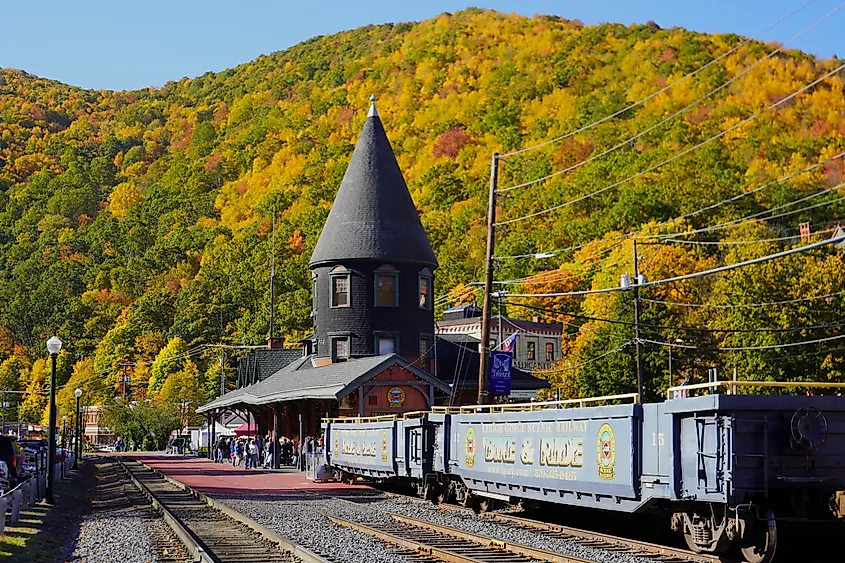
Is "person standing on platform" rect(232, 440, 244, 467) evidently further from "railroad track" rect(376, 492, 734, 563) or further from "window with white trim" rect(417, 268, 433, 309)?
"railroad track" rect(376, 492, 734, 563)

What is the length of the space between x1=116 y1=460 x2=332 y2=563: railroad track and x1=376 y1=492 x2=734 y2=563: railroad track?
4.54 m

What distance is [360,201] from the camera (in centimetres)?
5100

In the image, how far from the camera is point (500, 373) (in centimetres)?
3550

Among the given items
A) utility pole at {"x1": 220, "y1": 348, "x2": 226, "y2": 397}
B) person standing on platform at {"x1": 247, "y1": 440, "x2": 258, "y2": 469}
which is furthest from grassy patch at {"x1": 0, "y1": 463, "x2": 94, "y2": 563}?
utility pole at {"x1": 220, "y1": 348, "x2": 226, "y2": 397}

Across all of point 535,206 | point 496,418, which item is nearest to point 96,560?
point 496,418

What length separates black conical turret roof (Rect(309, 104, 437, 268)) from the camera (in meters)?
49.8

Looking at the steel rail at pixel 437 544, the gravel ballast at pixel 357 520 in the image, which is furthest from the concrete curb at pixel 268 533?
the steel rail at pixel 437 544

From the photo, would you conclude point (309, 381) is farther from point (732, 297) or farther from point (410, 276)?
point (732, 297)

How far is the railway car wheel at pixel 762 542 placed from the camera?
14898 millimetres

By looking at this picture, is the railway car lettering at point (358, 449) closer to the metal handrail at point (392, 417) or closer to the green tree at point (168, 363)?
the metal handrail at point (392, 417)

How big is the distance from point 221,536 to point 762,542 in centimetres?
984

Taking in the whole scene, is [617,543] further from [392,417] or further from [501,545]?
[392,417]

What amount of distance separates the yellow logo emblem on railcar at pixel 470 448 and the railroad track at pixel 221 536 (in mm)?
4729

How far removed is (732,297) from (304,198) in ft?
309
